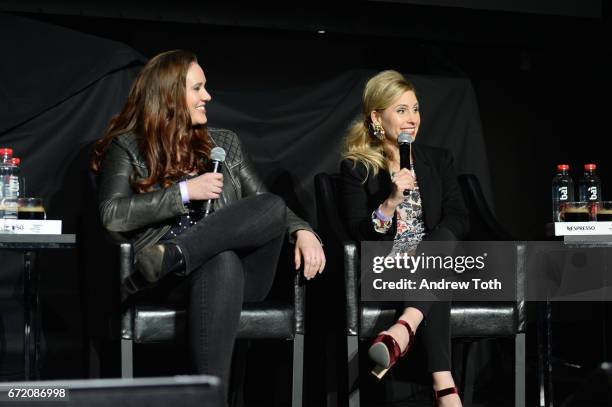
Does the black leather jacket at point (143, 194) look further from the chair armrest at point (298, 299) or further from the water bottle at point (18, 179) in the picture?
the water bottle at point (18, 179)

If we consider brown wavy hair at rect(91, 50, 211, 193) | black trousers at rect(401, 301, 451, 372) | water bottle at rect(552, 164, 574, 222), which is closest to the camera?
black trousers at rect(401, 301, 451, 372)

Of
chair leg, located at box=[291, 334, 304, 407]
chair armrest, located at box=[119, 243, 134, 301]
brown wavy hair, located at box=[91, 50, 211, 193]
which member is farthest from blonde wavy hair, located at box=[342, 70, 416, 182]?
chair armrest, located at box=[119, 243, 134, 301]

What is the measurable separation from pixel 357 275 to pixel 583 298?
1.65m

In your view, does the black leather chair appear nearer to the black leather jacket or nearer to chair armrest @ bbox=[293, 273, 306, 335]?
chair armrest @ bbox=[293, 273, 306, 335]

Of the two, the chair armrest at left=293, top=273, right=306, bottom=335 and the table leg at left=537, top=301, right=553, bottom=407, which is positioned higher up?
the chair armrest at left=293, top=273, right=306, bottom=335

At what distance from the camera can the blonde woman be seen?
2.79m

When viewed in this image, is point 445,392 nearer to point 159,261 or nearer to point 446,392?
point 446,392

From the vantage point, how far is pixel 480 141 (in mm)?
3703

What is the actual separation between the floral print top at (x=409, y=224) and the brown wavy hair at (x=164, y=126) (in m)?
0.70

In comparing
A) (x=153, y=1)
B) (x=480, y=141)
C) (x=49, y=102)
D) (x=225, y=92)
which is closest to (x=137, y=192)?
(x=49, y=102)

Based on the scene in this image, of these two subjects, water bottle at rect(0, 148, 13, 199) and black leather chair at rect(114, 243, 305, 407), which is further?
water bottle at rect(0, 148, 13, 199)

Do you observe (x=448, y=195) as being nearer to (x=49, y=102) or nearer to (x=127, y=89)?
(x=127, y=89)

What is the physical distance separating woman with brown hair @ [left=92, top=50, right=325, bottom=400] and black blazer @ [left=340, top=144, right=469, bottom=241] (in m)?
0.28

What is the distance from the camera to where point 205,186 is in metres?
2.47
